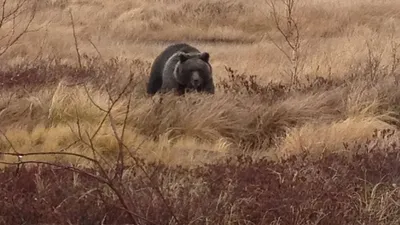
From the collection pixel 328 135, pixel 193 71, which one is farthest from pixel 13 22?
pixel 328 135

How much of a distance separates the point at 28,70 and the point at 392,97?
533 centimetres

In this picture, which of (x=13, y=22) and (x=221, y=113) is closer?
(x=221, y=113)

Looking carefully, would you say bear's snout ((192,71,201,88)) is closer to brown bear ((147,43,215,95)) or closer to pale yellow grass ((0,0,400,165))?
brown bear ((147,43,215,95))

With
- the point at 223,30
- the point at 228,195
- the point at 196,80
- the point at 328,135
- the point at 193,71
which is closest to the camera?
the point at 228,195

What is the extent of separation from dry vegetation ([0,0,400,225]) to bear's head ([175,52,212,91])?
38 centimetres

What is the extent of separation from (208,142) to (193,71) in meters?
3.33

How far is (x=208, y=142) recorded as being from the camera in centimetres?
775

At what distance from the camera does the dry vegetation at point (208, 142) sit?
4766 millimetres

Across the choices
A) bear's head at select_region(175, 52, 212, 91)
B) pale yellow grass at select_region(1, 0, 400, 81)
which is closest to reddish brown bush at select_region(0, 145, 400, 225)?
bear's head at select_region(175, 52, 212, 91)

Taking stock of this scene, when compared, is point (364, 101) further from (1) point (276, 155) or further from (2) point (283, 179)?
(2) point (283, 179)

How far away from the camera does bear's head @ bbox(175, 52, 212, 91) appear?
10.9 meters

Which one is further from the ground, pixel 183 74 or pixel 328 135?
pixel 328 135

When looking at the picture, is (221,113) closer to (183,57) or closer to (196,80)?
(196,80)

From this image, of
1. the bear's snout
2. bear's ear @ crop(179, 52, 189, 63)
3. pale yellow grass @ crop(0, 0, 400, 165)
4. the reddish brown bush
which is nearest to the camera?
the reddish brown bush
